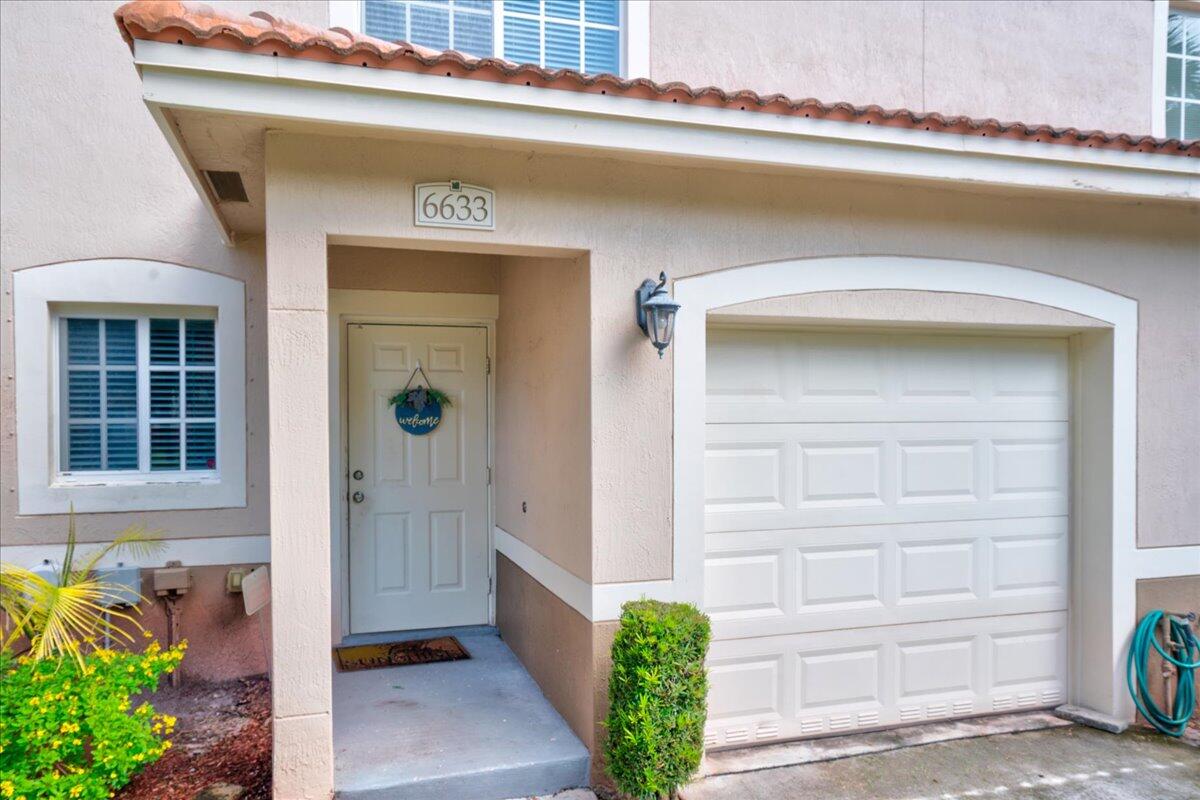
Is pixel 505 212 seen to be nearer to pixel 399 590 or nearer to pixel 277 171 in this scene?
pixel 277 171

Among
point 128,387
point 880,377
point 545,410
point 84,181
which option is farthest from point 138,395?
point 880,377

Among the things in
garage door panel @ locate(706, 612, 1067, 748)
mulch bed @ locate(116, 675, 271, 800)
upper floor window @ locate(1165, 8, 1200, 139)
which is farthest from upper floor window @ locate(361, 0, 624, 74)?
upper floor window @ locate(1165, 8, 1200, 139)

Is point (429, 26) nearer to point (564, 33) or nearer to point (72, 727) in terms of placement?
point (564, 33)

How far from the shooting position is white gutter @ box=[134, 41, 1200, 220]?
322cm

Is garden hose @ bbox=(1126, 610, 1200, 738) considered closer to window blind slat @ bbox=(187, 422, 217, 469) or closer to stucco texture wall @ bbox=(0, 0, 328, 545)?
stucco texture wall @ bbox=(0, 0, 328, 545)

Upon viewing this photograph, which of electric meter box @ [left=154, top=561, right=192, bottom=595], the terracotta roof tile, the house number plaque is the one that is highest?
the terracotta roof tile

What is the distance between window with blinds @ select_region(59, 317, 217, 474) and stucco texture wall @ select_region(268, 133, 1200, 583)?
248cm

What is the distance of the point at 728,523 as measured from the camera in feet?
15.0

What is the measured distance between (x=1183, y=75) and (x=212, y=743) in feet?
31.5

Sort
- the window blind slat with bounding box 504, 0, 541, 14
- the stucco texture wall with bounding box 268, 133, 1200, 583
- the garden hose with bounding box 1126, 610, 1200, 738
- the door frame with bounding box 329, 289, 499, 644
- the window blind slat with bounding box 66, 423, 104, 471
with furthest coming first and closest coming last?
the door frame with bounding box 329, 289, 499, 644 → the window blind slat with bounding box 504, 0, 541, 14 → the window blind slat with bounding box 66, 423, 104, 471 → the garden hose with bounding box 1126, 610, 1200, 738 → the stucco texture wall with bounding box 268, 133, 1200, 583

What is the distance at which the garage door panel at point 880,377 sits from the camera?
15.1 feet

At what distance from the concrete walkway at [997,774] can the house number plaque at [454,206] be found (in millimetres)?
3232

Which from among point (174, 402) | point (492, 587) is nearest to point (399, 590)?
point (492, 587)

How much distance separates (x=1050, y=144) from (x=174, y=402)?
237 inches
